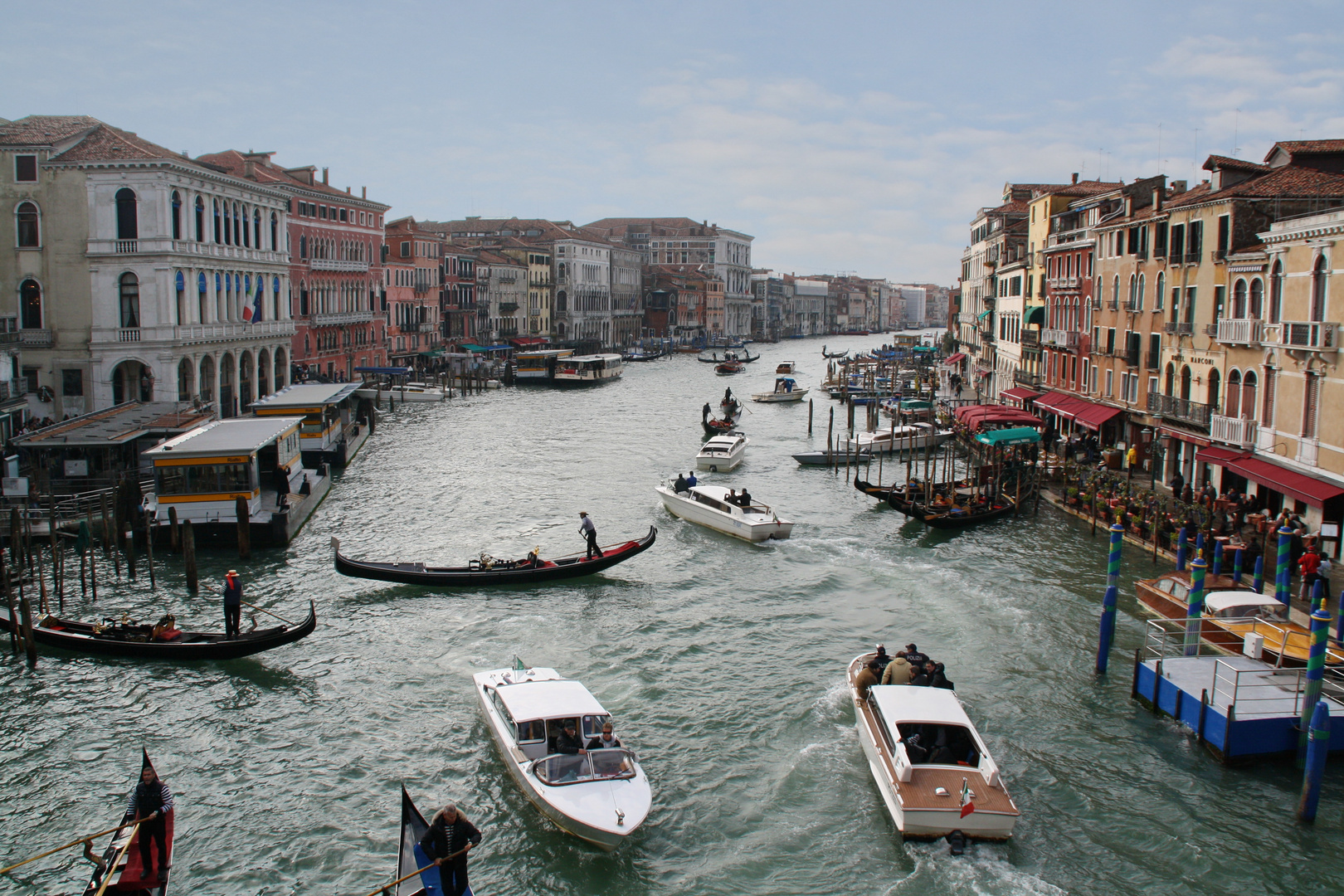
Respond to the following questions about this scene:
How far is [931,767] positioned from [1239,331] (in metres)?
15.0

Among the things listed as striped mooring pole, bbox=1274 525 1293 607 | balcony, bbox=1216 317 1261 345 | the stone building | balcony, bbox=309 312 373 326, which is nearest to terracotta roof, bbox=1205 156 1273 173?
balcony, bbox=1216 317 1261 345

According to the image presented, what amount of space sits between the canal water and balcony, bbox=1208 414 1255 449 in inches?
132

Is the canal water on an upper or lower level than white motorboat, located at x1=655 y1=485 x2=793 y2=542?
lower

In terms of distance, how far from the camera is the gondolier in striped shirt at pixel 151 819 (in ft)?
29.7

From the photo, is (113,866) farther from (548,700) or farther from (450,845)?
(548,700)

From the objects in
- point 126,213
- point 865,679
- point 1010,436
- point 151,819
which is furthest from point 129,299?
point 865,679

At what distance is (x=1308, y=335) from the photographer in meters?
18.3

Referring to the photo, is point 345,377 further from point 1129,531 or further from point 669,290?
point 669,290

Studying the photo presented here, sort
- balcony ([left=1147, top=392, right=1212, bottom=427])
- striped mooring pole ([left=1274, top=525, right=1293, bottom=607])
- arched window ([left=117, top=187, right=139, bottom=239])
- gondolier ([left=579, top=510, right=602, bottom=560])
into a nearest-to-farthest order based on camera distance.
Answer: striped mooring pole ([left=1274, top=525, right=1293, bottom=607]), gondolier ([left=579, top=510, right=602, bottom=560]), balcony ([left=1147, top=392, right=1212, bottom=427]), arched window ([left=117, top=187, right=139, bottom=239])

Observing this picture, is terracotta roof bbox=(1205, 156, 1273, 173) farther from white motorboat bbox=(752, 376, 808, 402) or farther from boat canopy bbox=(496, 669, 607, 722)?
white motorboat bbox=(752, 376, 808, 402)

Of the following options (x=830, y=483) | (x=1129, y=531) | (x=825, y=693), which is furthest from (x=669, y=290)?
A: (x=825, y=693)

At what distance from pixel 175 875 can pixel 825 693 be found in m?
7.90

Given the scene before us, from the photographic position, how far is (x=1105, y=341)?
98.8ft

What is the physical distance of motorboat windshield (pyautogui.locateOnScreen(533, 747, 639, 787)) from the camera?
1039cm
